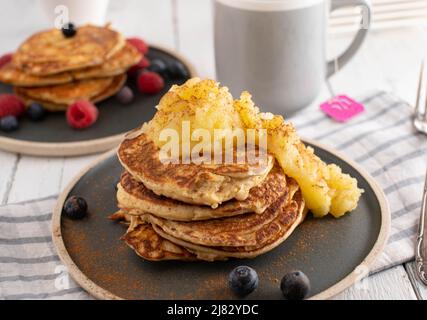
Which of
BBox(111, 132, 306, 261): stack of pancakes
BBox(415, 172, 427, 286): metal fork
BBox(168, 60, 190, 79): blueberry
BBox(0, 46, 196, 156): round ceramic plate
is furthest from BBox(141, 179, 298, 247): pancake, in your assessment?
BBox(168, 60, 190, 79): blueberry

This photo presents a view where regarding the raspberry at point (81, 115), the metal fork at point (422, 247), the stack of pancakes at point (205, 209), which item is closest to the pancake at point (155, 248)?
the stack of pancakes at point (205, 209)

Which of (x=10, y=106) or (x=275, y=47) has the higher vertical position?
(x=275, y=47)

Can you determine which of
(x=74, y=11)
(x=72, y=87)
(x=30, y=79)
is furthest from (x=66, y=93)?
(x=74, y=11)

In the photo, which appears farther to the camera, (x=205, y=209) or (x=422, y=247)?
(x=422, y=247)

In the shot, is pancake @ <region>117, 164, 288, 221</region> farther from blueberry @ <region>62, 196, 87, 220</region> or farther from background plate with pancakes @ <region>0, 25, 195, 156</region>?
background plate with pancakes @ <region>0, 25, 195, 156</region>

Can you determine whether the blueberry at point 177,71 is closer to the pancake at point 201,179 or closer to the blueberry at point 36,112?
the blueberry at point 36,112

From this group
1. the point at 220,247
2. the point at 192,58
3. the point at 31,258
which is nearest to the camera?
the point at 220,247

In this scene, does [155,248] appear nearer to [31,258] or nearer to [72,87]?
[31,258]

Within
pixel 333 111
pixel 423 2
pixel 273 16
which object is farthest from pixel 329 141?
pixel 423 2
